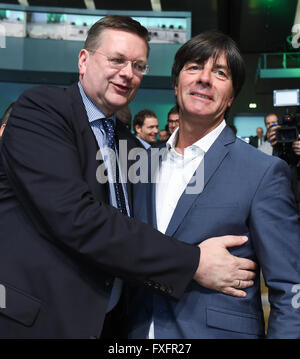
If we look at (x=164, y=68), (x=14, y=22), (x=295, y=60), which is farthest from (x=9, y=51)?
(x=295, y=60)

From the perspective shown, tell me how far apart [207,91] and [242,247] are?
1.85 ft

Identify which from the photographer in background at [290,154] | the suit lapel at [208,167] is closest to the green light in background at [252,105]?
the photographer in background at [290,154]

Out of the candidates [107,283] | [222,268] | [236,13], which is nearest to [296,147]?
[222,268]

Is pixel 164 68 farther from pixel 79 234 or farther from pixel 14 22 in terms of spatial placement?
pixel 79 234

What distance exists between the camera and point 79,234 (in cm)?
114

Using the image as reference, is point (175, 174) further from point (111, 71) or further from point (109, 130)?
point (111, 71)

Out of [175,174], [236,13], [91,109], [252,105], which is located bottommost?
[175,174]

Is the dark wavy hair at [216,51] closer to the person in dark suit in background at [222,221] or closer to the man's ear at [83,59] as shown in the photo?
the person in dark suit in background at [222,221]

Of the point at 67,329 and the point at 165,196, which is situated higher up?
the point at 165,196

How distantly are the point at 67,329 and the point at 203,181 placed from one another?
60 centimetres

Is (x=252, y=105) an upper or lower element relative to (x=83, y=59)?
upper

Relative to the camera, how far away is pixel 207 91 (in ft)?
4.96

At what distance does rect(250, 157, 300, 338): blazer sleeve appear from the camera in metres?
1.21

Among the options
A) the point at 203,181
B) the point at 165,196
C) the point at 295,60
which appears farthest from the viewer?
the point at 295,60
